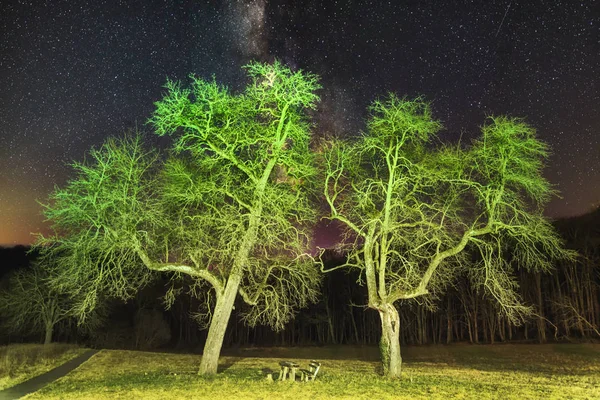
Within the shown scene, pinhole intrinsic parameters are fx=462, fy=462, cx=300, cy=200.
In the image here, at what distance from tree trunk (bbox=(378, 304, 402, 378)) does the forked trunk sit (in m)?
5.97

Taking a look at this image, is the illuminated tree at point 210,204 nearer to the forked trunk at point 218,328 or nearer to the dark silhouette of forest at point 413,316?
the forked trunk at point 218,328

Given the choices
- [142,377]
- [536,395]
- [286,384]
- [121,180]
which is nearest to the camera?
[536,395]

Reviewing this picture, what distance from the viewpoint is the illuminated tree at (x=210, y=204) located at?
18.3 metres

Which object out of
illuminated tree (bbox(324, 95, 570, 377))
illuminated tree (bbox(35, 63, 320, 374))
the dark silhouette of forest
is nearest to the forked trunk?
illuminated tree (bbox(35, 63, 320, 374))

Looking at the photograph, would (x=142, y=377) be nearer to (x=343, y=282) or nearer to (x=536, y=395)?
(x=536, y=395)

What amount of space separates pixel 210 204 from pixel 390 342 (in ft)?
30.3

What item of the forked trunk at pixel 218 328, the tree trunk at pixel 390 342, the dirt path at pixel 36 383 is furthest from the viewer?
the forked trunk at pixel 218 328

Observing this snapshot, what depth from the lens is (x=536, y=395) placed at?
13.4 meters

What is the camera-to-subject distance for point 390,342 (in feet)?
57.9

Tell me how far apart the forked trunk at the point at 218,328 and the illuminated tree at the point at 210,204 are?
0.13ft

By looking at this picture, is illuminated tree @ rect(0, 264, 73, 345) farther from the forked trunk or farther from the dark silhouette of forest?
the forked trunk

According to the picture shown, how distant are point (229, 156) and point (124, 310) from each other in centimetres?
5415

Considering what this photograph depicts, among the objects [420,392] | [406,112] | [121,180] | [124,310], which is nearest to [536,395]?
[420,392]

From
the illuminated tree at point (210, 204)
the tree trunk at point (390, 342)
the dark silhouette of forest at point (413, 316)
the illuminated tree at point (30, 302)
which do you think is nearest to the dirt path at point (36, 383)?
the illuminated tree at point (210, 204)
